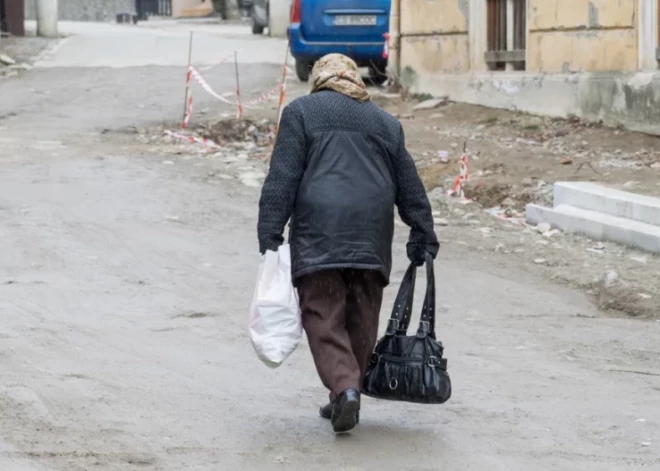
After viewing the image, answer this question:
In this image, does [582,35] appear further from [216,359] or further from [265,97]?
[216,359]

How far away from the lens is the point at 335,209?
5.59 m

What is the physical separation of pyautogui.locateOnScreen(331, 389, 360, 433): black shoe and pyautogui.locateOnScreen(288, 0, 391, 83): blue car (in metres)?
15.7

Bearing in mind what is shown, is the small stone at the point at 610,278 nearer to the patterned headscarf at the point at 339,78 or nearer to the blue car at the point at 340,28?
the patterned headscarf at the point at 339,78

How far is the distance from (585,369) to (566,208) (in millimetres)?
4677

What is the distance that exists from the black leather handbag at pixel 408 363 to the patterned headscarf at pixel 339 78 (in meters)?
0.81

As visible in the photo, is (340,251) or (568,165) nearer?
(340,251)

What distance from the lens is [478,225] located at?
39.2ft

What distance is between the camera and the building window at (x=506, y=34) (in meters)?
17.7

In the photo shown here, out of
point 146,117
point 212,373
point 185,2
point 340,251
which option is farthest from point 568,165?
point 185,2

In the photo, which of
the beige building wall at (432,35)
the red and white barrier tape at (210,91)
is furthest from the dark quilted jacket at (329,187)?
the red and white barrier tape at (210,91)

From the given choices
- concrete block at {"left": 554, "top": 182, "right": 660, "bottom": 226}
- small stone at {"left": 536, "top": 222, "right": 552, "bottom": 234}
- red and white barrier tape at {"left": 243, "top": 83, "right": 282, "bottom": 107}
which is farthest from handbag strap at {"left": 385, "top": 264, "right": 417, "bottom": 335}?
red and white barrier tape at {"left": 243, "top": 83, "right": 282, "bottom": 107}

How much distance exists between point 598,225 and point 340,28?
10.6 metres

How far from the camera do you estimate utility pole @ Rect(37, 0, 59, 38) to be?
93.9 ft

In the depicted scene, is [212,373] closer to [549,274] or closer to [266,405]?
[266,405]
